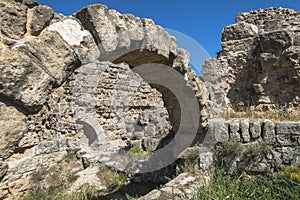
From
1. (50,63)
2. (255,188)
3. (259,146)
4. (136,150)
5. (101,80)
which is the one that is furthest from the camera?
(101,80)

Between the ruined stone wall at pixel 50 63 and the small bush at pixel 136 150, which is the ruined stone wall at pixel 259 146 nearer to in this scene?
the ruined stone wall at pixel 50 63

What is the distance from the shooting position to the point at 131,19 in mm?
3260

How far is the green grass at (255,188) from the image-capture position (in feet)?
9.31

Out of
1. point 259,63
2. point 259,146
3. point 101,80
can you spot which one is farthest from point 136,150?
point 259,63

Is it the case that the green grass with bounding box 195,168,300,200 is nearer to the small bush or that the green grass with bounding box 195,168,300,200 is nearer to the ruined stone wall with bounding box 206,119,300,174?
the ruined stone wall with bounding box 206,119,300,174

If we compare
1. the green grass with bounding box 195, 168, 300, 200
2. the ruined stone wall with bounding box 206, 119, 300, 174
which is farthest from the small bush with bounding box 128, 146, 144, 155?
the green grass with bounding box 195, 168, 300, 200

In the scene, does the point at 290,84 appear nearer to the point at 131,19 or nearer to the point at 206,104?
the point at 206,104

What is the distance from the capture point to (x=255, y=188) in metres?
3.13

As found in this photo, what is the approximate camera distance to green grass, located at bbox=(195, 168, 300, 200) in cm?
284

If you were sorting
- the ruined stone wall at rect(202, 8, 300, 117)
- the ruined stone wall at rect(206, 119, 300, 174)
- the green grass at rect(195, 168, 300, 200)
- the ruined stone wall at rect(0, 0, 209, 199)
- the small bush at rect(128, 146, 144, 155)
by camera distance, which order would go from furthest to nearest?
the ruined stone wall at rect(202, 8, 300, 117) → the small bush at rect(128, 146, 144, 155) → the ruined stone wall at rect(206, 119, 300, 174) → the green grass at rect(195, 168, 300, 200) → the ruined stone wall at rect(0, 0, 209, 199)

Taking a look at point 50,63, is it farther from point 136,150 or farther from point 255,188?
point 136,150

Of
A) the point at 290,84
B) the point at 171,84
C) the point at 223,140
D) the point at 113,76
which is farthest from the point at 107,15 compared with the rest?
the point at 290,84

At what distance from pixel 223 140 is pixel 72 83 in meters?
5.16

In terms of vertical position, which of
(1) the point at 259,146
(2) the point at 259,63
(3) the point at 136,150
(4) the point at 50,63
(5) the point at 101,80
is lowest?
(3) the point at 136,150
